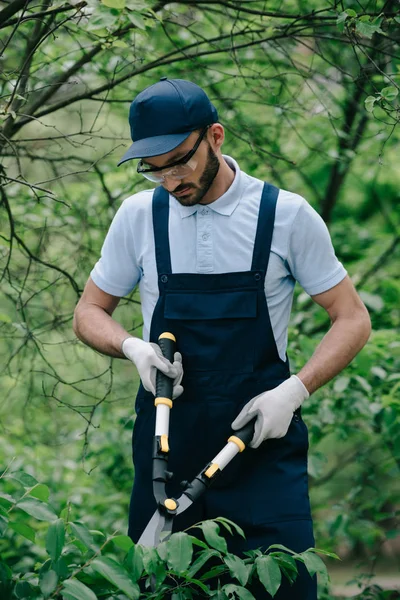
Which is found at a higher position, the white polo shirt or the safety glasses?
the safety glasses

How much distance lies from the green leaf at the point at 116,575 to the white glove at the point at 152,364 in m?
0.72

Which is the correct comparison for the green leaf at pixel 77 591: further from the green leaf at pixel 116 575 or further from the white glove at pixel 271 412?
the white glove at pixel 271 412

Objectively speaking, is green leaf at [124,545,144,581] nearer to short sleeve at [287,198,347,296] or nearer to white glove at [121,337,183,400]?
white glove at [121,337,183,400]

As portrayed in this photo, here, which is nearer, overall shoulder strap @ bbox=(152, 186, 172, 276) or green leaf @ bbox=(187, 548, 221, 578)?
green leaf @ bbox=(187, 548, 221, 578)

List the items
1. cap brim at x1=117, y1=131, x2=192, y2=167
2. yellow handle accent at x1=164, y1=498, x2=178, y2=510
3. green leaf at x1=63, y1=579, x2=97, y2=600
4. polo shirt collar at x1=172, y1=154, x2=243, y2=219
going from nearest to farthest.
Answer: green leaf at x1=63, y1=579, x2=97, y2=600 → yellow handle accent at x1=164, y1=498, x2=178, y2=510 → cap brim at x1=117, y1=131, x2=192, y2=167 → polo shirt collar at x1=172, y1=154, x2=243, y2=219

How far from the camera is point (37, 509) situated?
192cm

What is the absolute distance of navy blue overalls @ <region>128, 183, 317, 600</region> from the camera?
8.41 feet

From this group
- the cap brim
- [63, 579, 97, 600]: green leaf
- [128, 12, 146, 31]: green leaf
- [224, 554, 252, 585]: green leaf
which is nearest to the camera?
[63, 579, 97, 600]: green leaf

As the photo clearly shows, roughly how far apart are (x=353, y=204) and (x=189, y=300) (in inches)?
244

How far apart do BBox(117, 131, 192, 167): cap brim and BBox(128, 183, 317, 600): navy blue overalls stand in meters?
0.30

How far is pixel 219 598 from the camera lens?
6.64ft

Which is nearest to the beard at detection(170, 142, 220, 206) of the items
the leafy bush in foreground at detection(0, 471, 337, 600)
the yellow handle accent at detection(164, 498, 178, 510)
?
the yellow handle accent at detection(164, 498, 178, 510)

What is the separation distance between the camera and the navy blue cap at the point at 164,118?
2.47m

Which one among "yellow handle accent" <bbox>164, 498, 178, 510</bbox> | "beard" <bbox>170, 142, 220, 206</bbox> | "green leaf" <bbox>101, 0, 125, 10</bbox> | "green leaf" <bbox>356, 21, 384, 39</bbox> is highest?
"green leaf" <bbox>101, 0, 125, 10</bbox>
